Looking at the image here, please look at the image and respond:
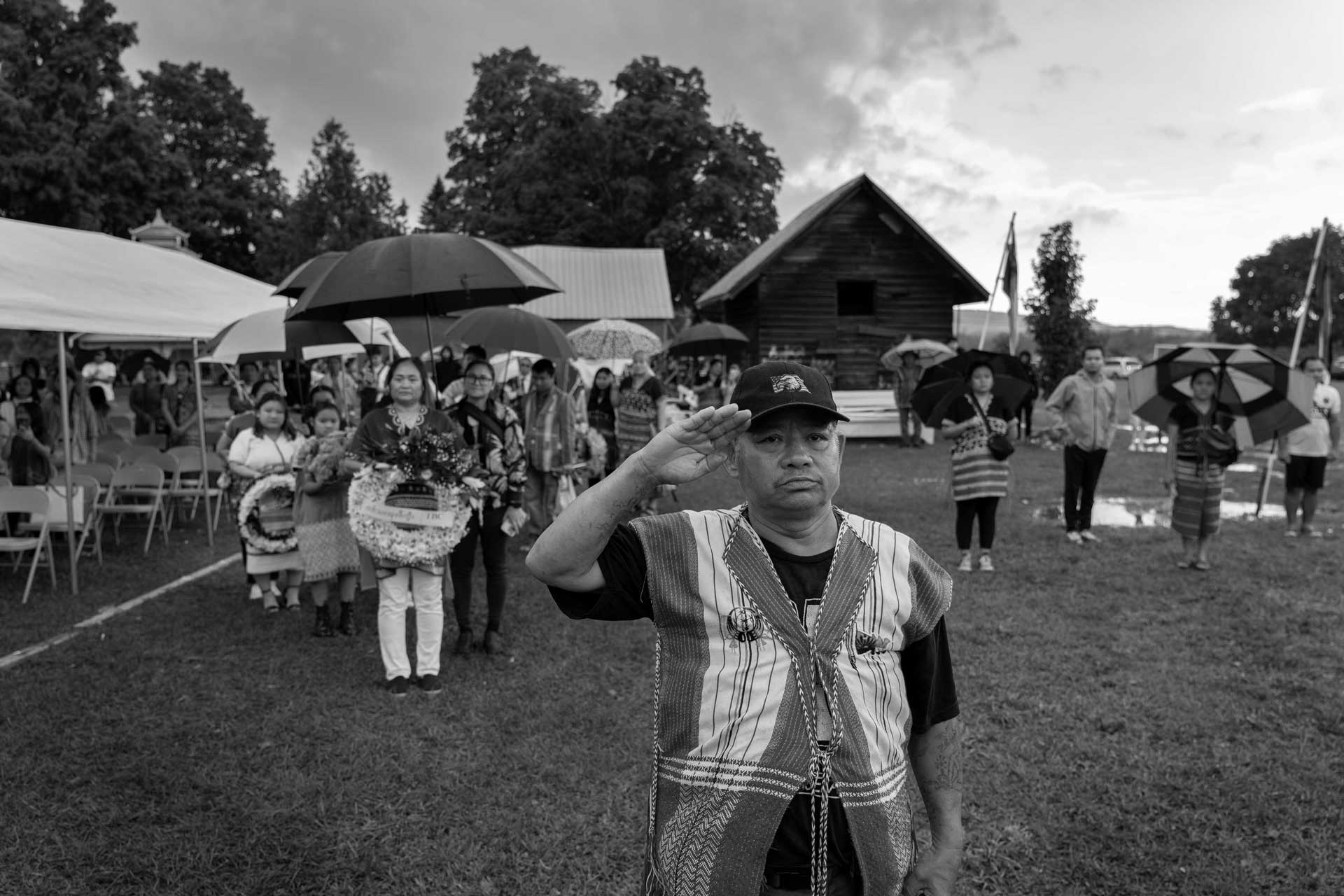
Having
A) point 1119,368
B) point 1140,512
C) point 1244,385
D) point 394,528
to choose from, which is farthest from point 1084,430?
point 1119,368

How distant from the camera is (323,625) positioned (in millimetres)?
6648

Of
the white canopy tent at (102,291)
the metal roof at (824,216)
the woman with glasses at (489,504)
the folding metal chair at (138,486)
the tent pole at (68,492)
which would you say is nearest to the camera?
the woman with glasses at (489,504)

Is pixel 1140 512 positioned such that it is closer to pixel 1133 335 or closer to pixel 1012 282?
pixel 1012 282

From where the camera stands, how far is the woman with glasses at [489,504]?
6.09m

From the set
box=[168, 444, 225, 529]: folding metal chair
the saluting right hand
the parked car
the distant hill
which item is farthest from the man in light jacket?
the distant hill

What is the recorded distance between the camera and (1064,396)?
31.6 ft

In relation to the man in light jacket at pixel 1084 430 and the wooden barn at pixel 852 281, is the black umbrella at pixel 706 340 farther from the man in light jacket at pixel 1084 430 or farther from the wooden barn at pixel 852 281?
the man in light jacket at pixel 1084 430

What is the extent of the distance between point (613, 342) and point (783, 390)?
12027 millimetres

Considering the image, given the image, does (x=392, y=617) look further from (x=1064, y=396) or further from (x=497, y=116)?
(x=497, y=116)

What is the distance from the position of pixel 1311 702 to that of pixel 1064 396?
479 centimetres

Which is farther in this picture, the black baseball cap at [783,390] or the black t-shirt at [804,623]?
the black baseball cap at [783,390]

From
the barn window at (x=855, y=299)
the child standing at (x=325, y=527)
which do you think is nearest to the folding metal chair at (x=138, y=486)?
the child standing at (x=325, y=527)

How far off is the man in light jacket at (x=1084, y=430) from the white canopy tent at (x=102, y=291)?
890 cm

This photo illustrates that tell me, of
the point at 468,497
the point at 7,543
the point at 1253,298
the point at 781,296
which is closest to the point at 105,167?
the point at 781,296
